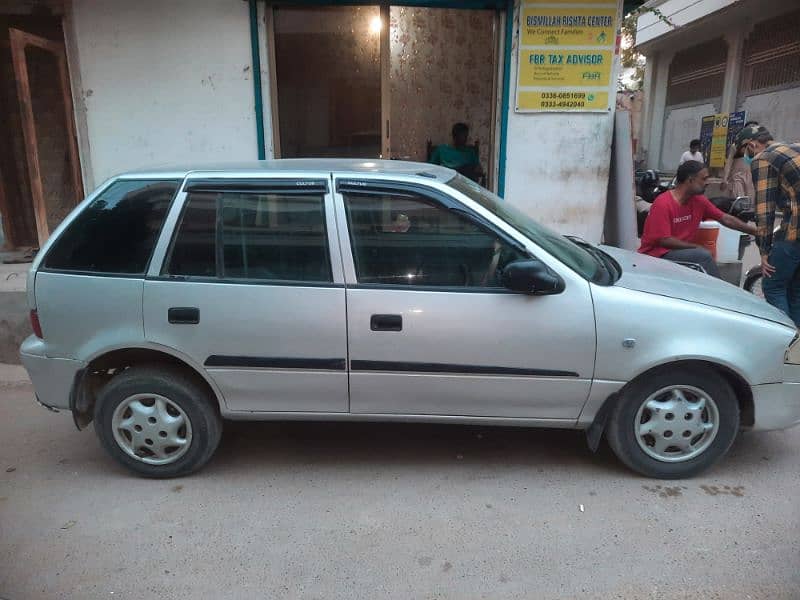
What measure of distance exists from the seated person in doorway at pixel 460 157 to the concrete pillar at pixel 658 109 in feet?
48.7

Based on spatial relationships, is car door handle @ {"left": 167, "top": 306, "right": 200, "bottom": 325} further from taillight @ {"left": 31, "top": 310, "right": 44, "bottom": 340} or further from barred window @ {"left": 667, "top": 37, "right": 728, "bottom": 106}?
barred window @ {"left": 667, "top": 37, "right": 728, "bottom": 106}

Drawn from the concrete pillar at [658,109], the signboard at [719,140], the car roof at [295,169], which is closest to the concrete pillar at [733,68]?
the signboard at [719,140]

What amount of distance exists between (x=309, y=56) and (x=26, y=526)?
5969 mm

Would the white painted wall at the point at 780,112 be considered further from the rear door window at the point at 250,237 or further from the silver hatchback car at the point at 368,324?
the rear door window at the point at 250,237

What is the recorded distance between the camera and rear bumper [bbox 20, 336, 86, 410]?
126 inches

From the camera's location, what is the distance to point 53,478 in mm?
3361

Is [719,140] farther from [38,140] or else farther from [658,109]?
[38,140]

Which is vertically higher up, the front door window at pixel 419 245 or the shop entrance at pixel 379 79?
the shop entrance at pixel 379 79

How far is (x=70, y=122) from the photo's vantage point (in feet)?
21.3

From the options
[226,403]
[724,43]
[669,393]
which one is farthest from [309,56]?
[724,43]

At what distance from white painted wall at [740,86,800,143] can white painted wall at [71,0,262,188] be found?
1262 centimetres

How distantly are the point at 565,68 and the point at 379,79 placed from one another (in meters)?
2.21

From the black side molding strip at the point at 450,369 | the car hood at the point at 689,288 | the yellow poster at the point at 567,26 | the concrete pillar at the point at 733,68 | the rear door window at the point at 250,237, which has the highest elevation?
the concrete pillar at the point at 733,68

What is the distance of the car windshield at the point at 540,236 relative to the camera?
10.3 ft
